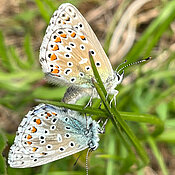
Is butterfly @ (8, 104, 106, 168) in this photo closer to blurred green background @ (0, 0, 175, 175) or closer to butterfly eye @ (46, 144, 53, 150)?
butterfly eye @ (46, 144, 53, 150)

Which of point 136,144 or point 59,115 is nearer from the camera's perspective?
point 59,115

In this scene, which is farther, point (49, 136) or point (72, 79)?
point (72, 79)

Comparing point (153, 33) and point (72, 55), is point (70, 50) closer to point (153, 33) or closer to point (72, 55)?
point (72, 55)

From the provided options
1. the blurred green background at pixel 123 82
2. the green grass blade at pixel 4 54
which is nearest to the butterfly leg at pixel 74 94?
the blurred green background at pixel 123 82

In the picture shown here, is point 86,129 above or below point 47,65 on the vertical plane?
below

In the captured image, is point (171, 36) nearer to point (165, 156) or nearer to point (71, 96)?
point (165, 156)

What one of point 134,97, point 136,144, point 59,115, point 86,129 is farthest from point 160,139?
point 59,115

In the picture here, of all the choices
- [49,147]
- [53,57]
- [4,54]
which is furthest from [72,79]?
[4,54]
